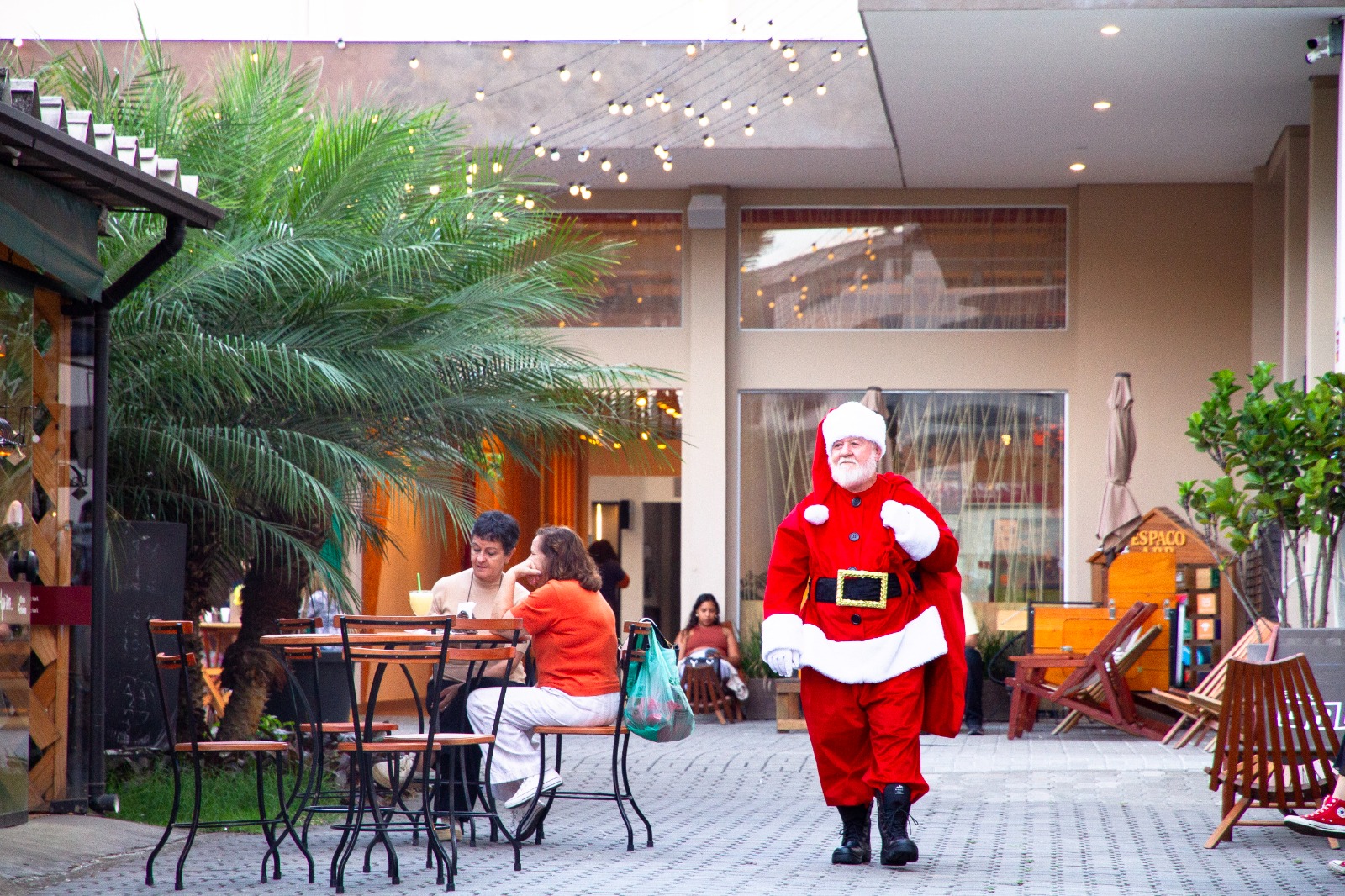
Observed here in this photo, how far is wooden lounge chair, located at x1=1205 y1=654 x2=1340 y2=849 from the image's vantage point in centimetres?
613

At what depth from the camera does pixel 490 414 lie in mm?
8977

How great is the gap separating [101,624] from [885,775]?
3504 mm

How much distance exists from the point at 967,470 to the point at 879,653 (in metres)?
10.1

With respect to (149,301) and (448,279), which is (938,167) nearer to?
(448,279)

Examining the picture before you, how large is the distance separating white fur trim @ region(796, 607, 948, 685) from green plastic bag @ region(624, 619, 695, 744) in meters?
0.64

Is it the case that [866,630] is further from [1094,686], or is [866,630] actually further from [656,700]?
[1094,686]

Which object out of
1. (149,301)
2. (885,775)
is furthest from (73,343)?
(885,775)

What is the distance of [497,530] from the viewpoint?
7238 millimetres

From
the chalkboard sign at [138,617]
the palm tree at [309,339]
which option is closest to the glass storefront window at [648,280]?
the palm tree at [309,339]

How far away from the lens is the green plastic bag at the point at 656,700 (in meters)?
6.39

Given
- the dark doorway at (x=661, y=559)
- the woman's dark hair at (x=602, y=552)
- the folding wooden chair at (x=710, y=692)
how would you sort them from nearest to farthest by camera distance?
the folding wooden chair at (x=710, y=692), the woman's dark hair at (x=602, y=552), the dark doorway at (x=661, y=559)

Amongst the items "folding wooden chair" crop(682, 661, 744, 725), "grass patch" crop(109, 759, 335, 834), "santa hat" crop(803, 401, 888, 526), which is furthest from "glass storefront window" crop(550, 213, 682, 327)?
"santa hat" crop(803, 401, 888, 526)

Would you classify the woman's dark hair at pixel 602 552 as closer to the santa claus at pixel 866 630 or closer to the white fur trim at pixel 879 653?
the santa claus at pixel 866 630

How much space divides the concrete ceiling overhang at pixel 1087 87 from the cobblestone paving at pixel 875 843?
4.81 metres
